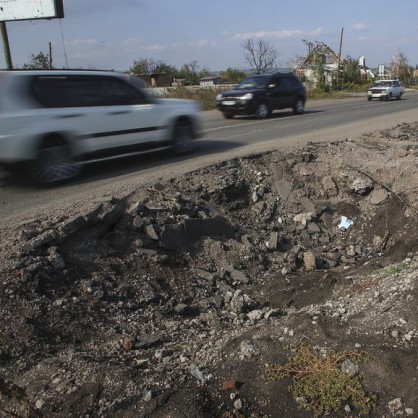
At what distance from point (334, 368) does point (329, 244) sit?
3.96 m

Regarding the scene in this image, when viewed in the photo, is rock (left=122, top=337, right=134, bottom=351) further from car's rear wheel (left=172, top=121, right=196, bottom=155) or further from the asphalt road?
car's rear wheel (left=172, top=121, right=196, bottom=155)

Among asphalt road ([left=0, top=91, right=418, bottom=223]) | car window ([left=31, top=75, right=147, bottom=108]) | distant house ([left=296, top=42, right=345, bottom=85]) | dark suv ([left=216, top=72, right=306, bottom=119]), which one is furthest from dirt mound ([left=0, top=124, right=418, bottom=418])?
distant house ([left=296, top=42, right=345, bottom=85])

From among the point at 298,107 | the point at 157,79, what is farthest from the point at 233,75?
the point at 298,107

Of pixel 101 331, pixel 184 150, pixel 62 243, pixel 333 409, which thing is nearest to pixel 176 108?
pixel 184 150

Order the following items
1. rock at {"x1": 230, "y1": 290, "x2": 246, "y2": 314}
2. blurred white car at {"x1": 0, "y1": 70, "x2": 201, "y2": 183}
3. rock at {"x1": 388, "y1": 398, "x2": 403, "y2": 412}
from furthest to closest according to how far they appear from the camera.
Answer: blurred white car at {"x1": 0, "y1": 70, "x2": 201, "y2": 183} < rock at {"x1": 230, "y1": 290, "x2": 246, "y2": 314} < rock at {"x1": 388, "y1": 398, "x2": 403, "y2": 412}

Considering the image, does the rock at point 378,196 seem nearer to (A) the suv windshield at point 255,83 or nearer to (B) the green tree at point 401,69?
(A) the suv windshield at point 255,83

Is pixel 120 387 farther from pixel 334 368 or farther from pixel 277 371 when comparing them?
pixel 334 368

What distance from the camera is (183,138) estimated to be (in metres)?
9.63

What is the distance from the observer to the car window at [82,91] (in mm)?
7262

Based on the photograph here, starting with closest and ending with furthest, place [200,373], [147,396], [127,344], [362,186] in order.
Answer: [147,396], [200,373], [127,344], [362,186]

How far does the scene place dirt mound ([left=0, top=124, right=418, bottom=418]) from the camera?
3.01 metres

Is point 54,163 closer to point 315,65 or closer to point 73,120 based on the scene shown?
point 73,120

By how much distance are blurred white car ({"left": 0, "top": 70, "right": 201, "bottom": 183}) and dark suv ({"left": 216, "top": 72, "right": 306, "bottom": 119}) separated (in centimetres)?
822

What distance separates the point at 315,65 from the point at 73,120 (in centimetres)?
4129
